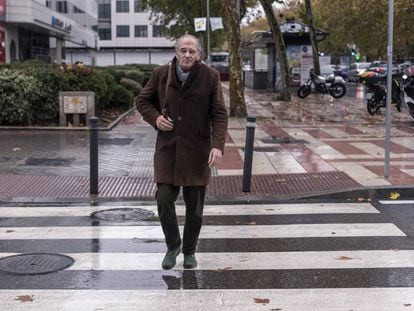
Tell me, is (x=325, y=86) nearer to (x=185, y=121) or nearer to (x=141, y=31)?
(x=185, y=121)

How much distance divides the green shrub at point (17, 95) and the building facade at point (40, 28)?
28.6 meters

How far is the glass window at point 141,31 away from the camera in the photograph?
102912 mm

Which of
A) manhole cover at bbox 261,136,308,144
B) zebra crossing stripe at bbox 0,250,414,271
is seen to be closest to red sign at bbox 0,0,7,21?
manhole cover at bbox 261,136,308,144

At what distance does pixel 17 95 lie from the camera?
15312 mm

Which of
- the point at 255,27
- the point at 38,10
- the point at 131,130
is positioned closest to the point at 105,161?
the point at 131,130

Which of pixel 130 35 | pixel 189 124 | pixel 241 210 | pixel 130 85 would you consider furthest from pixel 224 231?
pixel 130 35

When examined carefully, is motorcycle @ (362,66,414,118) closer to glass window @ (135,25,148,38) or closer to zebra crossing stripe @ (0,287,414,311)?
zebra crossing stripe @ (0,287,414,311)

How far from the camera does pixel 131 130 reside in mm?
16266

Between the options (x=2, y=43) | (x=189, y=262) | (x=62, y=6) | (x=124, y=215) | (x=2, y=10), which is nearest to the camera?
(x=189, y=262)

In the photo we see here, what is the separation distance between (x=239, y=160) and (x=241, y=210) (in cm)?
350

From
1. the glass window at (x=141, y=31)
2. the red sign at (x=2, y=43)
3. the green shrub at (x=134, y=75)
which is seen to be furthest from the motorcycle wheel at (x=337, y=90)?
the glass window at (x=141, y=31)

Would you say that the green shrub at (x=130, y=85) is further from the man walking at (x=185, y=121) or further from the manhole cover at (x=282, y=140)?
the man walking at (x=185, y=121)

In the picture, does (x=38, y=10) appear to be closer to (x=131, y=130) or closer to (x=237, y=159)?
(x=131, y=130)

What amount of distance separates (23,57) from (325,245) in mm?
48943
